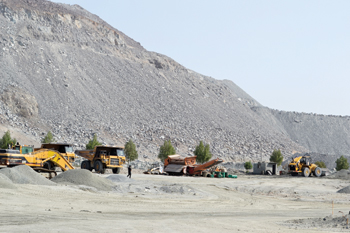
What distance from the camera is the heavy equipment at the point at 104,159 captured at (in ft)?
129

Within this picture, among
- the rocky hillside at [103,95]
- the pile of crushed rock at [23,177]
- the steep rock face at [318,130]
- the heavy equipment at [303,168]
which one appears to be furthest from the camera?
the steep rock face at [318,130]

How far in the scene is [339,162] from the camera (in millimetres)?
74000

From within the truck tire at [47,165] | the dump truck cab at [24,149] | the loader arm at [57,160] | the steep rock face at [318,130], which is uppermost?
the steep rock face at [318,130]

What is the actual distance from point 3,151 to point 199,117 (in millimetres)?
73725

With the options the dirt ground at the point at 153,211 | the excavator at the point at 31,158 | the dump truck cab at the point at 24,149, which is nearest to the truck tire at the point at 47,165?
the excavator at the point at 31,158

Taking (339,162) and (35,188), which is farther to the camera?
(339,162)

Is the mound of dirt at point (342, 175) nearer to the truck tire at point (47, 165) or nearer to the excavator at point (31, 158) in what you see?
the excavator at point (31, 158)

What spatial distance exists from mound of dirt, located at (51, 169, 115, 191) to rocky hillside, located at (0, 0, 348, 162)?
164ft

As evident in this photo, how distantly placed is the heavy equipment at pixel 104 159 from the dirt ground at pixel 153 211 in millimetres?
13002

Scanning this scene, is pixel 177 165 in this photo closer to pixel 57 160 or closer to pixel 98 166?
pixel 98 166

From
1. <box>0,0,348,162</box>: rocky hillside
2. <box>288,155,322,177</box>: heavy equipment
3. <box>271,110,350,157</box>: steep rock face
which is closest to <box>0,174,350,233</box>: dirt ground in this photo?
<box>288,155,322,177</box>: heavy equipment

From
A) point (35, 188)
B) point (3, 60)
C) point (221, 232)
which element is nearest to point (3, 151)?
point (35, 188)

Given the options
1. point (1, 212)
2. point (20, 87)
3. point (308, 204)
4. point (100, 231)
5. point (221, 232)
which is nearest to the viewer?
point (100, 231)

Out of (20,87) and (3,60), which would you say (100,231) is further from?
(3,60)
